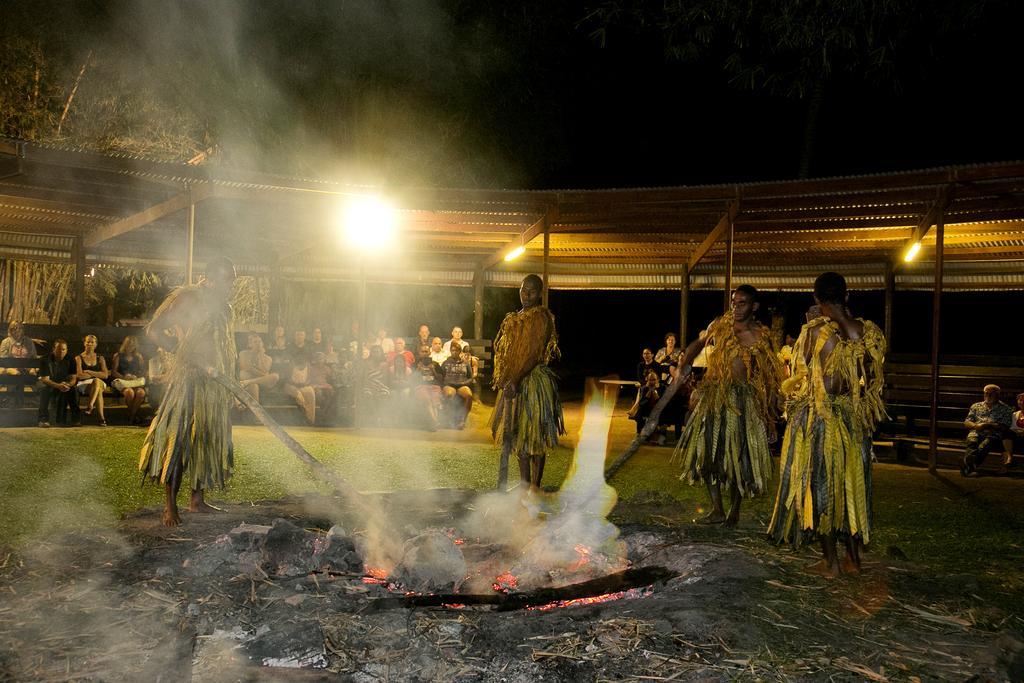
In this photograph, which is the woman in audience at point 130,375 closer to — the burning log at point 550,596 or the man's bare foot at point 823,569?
the burning log at point 550,596

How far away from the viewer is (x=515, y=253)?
44.2 ft

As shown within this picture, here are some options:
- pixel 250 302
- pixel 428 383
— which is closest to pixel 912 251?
pixel 428 383

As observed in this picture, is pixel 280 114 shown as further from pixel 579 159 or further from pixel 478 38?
pixel 579 159

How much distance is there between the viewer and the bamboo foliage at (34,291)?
59.6ft

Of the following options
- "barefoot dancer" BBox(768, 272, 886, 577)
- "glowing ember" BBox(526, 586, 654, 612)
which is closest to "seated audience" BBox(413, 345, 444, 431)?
"barefoot dancer" BBox(768, 272, 886, 577)

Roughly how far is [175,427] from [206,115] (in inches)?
609

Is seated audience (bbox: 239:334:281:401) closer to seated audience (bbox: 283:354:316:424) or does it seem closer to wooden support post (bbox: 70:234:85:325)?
seated audience (bbox: 283:354:316:424)

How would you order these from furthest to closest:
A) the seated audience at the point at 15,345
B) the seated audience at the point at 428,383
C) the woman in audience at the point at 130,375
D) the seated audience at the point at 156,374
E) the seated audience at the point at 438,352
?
the seated audience at the point at 438,352 → the seated audience at the point at 428,383 → the seated audience at the point at 15,345 → the seated audience at the point at 156,374 → the woman in audience at the point at 130,375

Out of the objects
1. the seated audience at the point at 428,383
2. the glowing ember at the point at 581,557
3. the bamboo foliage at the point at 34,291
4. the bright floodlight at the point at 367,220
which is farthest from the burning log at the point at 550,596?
the bamboo foliage at the point at 34,291

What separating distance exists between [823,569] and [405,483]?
416 cm

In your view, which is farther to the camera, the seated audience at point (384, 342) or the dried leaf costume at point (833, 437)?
the seated audience at point (384, 342)

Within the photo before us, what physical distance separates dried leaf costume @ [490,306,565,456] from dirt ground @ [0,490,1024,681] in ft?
6.03

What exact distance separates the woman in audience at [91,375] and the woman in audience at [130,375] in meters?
0.18

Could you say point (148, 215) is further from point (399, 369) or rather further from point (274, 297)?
point (274, 297)
